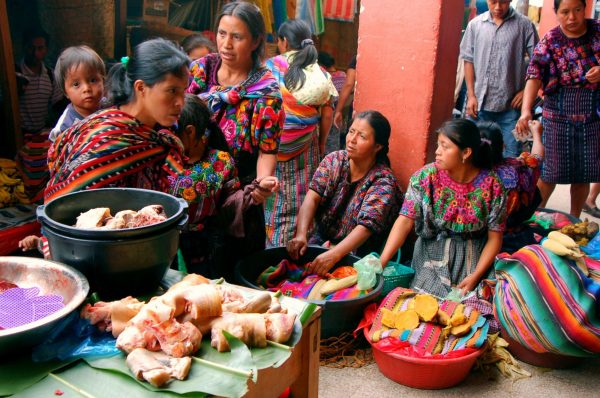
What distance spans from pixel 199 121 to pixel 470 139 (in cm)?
166

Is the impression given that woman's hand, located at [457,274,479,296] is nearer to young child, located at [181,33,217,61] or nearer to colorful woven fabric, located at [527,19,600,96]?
colorful woven fabric, located at [527,19,600,96]

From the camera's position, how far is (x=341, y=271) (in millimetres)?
3582

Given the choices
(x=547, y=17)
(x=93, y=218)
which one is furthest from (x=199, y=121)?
(x=547, y=17)

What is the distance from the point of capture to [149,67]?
7.41 ft

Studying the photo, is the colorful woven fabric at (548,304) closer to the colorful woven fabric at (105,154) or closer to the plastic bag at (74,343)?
the colorful woven fabric at (105,154)

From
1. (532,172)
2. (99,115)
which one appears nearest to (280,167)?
(532,172)

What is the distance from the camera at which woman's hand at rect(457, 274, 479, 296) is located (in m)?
3.57

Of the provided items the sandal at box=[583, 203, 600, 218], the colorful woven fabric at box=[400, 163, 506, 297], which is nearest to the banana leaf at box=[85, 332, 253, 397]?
the colorful woven fabric at box=[400, 163, 506, 297]

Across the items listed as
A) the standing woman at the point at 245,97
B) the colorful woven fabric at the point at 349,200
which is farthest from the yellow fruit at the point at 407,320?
the standing woman at the point at 245,97

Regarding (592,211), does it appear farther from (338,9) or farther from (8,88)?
(8,88)

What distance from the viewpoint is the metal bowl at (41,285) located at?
1.32m

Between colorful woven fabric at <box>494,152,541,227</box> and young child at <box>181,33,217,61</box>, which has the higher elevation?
young child at <box>181,33,217,61</box>

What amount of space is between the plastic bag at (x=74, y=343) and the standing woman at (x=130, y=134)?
2.24 feet

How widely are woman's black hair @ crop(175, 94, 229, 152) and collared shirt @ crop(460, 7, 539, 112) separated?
10.7 feet
